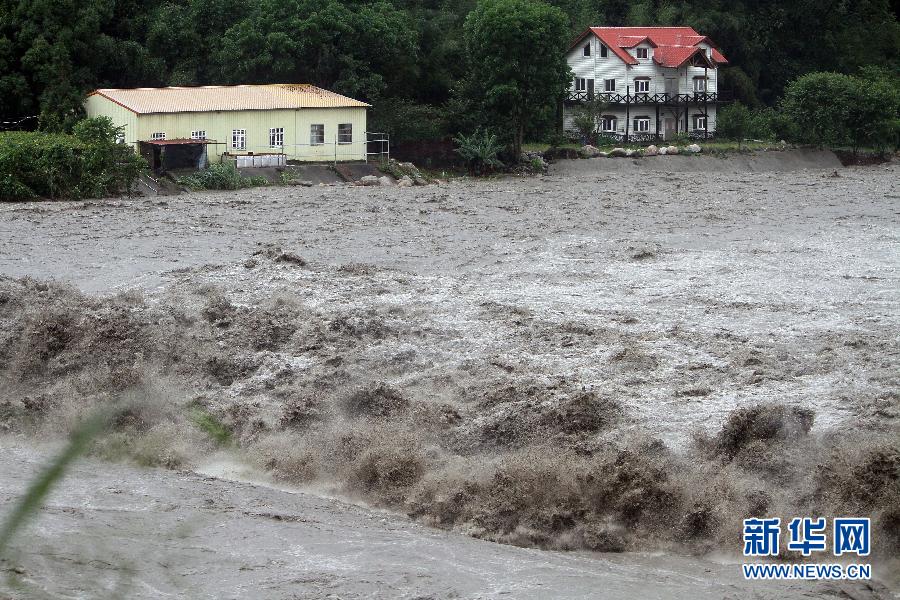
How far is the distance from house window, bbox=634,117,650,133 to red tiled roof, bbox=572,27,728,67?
2.75m

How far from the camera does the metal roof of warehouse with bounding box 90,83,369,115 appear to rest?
3888 cm

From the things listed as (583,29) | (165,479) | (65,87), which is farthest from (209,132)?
(165,479)

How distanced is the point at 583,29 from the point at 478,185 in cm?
2016

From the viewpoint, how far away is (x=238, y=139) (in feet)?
131

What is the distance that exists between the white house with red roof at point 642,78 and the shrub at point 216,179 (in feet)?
64.8

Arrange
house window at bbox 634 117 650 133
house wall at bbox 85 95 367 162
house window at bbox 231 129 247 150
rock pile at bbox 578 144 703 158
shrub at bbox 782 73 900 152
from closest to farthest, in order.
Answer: house wall at bbox 85 95 367 162 → house window at bbox 231 129 247 150 → rock pile at bbox 578 144 703 158 → shrub at bbox 782 73 900 152 → house window at bbox 634 117 650 133

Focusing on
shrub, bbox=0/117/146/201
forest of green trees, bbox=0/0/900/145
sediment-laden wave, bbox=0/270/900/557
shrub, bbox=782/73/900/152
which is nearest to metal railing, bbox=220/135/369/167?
forest of green trees, bbox=0/0/900/145

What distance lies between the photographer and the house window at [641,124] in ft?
174

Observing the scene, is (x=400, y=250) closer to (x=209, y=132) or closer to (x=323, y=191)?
(x=323, y=191)

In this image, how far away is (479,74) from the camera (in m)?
43.8

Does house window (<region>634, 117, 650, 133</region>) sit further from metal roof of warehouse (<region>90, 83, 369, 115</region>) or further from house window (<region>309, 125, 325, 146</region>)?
house window (<region>309, 125, 325, 146</region>)

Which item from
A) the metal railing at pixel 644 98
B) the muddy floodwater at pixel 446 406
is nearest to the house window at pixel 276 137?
the metal railing at pixel 644 98

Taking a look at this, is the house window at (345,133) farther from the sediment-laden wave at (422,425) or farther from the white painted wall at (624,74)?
the sediment-laden wave at (422,425)

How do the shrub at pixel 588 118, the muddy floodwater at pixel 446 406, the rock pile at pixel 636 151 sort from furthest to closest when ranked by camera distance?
the shrub at pixel 588 118, the rock pile at pixel 636 151, the muddy floodwater at pixel 446 406
